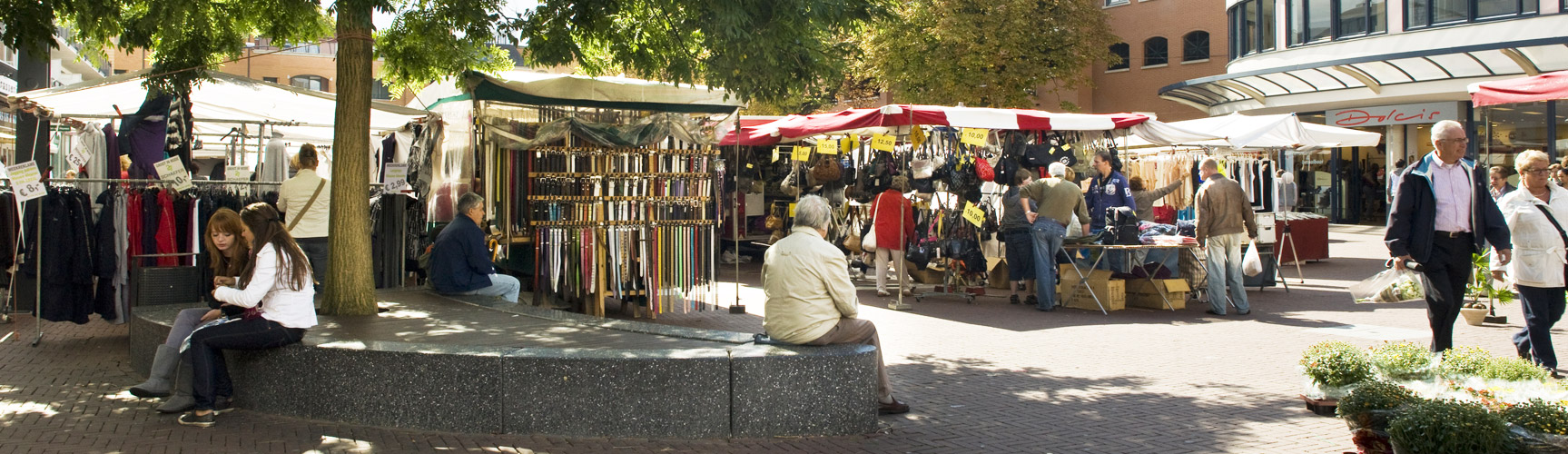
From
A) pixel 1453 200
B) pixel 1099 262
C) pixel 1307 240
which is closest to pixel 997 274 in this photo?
pixel 1099 262

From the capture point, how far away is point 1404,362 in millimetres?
6031

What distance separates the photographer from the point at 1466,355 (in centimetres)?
599

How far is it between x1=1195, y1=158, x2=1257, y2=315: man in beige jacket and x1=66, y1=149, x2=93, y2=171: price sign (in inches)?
402

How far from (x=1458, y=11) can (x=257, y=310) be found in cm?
2661

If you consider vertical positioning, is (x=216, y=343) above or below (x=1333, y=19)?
below

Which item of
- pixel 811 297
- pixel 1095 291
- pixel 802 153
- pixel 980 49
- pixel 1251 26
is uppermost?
pixel 1251 26

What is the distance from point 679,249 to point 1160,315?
4718 mm

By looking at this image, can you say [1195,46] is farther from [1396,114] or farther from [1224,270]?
[1224,270]

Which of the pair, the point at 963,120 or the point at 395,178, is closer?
the point at 395,178

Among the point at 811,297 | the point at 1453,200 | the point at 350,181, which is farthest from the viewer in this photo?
the point at 350,181

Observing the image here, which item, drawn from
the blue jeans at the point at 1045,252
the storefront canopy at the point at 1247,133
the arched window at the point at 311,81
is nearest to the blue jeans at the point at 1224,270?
the blue jeans at the point at 1045,252

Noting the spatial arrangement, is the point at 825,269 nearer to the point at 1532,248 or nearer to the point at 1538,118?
the point at 1532,248

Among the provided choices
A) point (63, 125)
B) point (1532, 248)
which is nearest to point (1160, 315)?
point (1532, 248)

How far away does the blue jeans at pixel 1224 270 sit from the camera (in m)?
11.5
